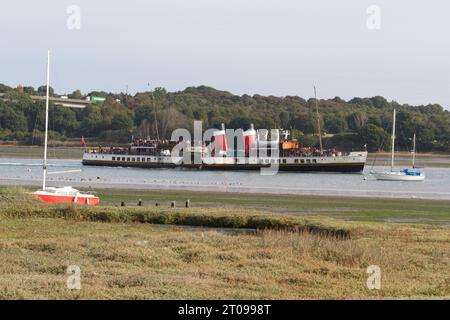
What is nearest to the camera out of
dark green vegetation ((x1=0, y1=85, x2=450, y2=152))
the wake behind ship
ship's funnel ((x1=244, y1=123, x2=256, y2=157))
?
the wake behind ship

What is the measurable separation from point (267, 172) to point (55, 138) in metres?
72.5

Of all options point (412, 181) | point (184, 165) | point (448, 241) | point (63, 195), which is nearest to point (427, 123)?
point (184, 165)

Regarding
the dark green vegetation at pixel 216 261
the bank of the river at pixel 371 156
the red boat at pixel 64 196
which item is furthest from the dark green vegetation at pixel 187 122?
the dark green vegetation at pixel 216 261

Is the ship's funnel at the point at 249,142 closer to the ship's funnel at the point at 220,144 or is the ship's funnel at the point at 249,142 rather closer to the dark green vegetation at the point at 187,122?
the ship's funnel at the point at 220,144

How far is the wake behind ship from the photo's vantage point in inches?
4060

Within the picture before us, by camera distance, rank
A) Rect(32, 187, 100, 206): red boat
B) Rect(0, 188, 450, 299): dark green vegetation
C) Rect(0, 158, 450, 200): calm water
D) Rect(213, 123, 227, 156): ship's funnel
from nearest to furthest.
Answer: Rect(0, 188, 450, 299): dark green vegetation < Rect(32, 187, 100, 206): red boat < Rect(0, 158, 450, 200): calm water < Rect(213, 123, 227, 156): ship's funnel

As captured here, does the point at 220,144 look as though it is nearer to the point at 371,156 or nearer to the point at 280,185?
the point at 371,156

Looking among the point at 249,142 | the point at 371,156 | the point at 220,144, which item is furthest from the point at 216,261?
the point at 371,156

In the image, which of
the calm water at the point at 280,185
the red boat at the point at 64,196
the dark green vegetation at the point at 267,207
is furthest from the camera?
the calm water at the point at 280,185

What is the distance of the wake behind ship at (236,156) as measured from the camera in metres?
103

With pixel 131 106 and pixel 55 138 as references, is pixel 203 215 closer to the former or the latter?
pixel 55 138

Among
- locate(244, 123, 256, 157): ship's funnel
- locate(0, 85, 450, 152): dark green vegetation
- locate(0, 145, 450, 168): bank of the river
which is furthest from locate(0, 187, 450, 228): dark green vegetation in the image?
locate(0, 85, 450, 152): dark green vegetation

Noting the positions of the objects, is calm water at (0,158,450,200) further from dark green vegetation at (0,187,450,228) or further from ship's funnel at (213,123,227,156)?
ship's funnel at (213,123,227,156)

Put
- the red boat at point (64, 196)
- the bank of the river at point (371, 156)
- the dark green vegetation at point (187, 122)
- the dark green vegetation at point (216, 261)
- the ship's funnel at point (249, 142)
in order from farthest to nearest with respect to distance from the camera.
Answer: the dark green vegetation at point (187, 122), the bank of the river at point (371, 156), the ship's funnel at point (249, 142), the red boat at point (64, 196), the dark green vegetation at point (216, 261)
